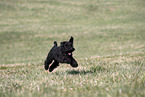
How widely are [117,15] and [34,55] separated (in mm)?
22075

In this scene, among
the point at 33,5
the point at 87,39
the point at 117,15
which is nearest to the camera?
the point at 87,39

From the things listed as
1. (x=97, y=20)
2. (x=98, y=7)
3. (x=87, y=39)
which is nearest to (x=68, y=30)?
(x=87, y=39)

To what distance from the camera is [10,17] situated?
3594 cm

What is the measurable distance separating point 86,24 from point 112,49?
12.1 m

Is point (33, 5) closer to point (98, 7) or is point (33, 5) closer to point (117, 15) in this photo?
point (98, 7)

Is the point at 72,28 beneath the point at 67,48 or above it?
above

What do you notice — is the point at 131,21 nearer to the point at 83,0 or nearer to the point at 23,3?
the point at 83,0

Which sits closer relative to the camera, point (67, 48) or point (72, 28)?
point (67, 48)

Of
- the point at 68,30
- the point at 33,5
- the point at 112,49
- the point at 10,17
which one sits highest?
the point at 33,5

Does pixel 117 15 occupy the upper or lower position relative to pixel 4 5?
lower

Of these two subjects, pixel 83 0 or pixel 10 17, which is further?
pixel 83 0

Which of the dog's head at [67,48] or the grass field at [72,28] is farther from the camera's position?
the grass field at [72,28]

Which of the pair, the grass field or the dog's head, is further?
the grass field

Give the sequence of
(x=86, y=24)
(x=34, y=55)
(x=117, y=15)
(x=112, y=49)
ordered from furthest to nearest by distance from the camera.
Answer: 1. (x=117, y=15)
2. (x=86, y=24)
3. (x=112, y=49)
4. (x=34, y=55)
